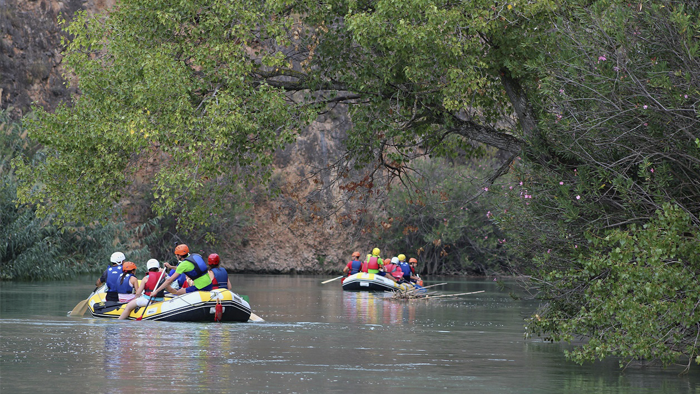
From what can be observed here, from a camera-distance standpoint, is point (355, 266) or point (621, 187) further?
point (355, 266)

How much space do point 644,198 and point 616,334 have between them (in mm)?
1933

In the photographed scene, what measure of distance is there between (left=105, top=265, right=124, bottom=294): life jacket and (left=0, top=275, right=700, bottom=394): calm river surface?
966 millimetres

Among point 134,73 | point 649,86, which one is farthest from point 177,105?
point 649,86

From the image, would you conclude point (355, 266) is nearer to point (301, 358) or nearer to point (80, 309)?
point (80, 309)

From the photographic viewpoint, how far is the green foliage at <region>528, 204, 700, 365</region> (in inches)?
462

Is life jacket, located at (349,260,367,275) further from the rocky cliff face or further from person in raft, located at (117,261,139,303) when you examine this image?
person in raft, located at (117,261,139,303)

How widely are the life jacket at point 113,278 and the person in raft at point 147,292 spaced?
57 centimetres

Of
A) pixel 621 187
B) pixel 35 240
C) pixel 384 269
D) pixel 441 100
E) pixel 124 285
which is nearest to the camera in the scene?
pixel 621 187

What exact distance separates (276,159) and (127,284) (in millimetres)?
45150

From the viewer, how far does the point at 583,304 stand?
14.5 metres

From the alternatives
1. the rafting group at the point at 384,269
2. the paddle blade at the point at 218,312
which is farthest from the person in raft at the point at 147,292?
the rafting group at the point at 384,269

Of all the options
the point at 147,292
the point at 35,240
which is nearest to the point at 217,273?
the point at 147,292

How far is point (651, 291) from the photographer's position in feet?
38.2

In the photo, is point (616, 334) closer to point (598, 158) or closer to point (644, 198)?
point (644, 198)
